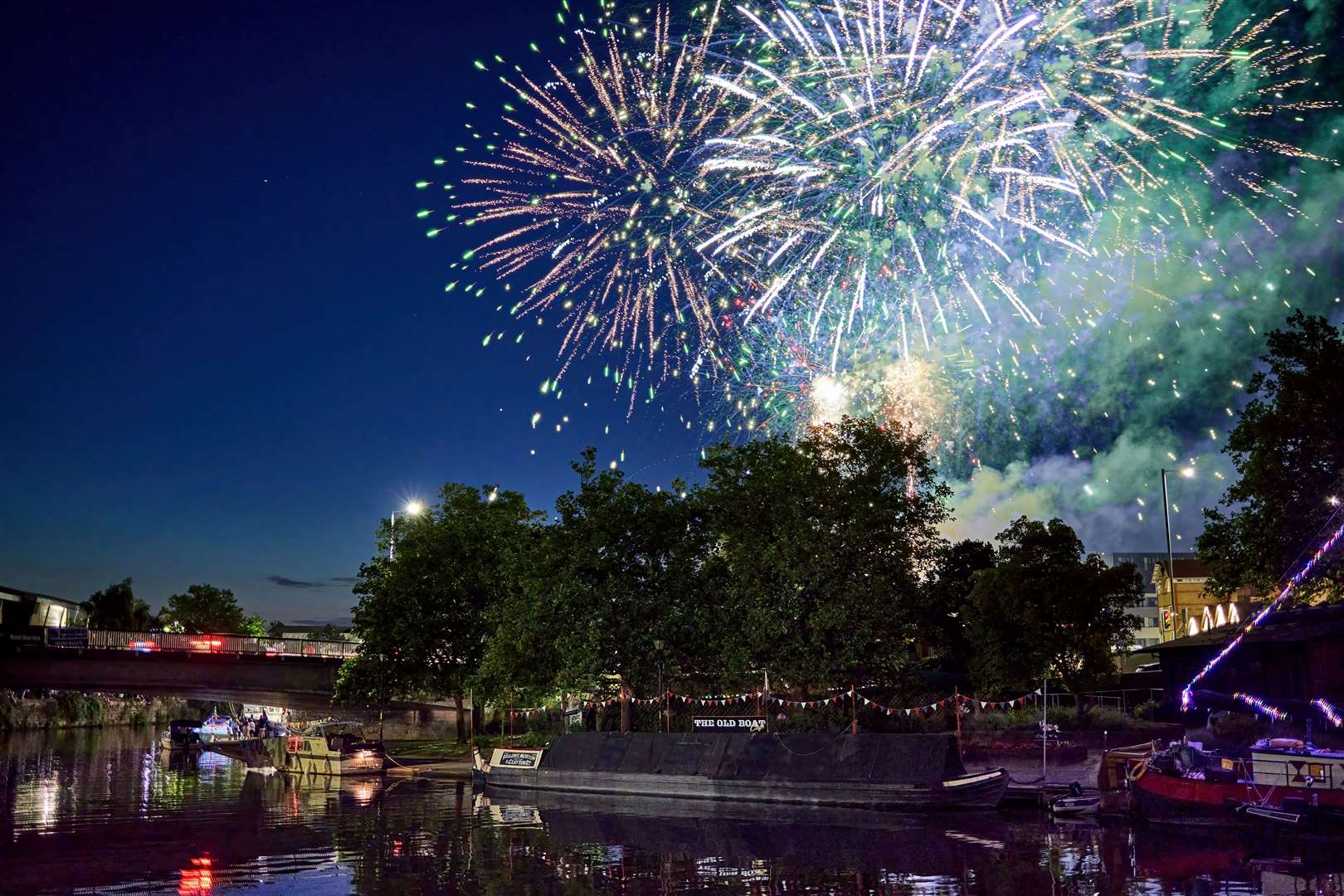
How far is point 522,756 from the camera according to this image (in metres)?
43.8

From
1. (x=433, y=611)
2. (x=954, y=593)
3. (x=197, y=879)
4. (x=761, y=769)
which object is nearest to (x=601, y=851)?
(x=197, y=879)

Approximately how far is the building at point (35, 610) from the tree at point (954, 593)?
340 ft

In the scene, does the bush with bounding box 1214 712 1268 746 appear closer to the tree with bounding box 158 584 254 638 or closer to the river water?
the river water

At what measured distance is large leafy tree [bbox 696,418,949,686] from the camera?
44.5 meters

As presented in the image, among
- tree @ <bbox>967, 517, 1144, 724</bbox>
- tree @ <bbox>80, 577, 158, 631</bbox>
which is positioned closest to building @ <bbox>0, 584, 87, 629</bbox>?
tree @ <bbox>80, 577, 158, 631</bbox>

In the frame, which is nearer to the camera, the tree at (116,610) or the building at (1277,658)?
the building at (1277,658)

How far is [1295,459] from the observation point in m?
42.0

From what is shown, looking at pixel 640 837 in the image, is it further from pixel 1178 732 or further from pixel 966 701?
pixel 966 701

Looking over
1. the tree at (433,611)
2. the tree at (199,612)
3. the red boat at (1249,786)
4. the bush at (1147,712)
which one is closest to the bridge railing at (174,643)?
the tree at (433,611)

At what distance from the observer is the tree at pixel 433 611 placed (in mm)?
65875

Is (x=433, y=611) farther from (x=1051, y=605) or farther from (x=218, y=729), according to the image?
(x=218, y=729)

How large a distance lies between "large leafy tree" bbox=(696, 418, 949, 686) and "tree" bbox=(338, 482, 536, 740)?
18.9 m

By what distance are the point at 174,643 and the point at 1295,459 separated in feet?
220

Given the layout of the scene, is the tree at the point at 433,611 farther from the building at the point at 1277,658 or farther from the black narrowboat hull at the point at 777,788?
the building at the point at 1277,658
